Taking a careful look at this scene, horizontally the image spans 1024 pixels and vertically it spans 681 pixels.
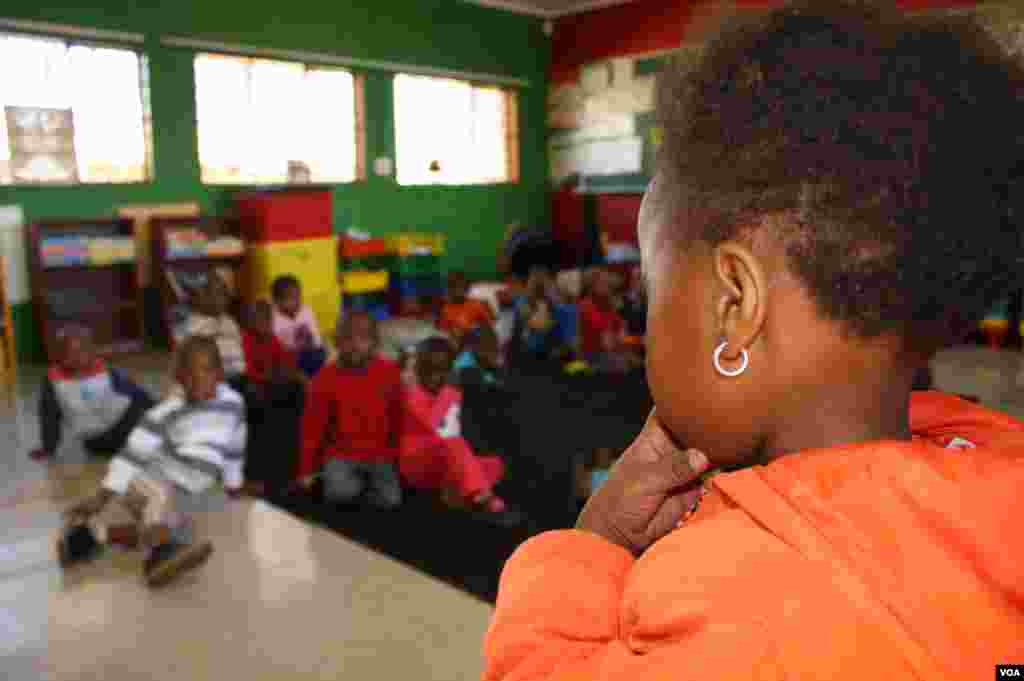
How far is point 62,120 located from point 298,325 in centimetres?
288

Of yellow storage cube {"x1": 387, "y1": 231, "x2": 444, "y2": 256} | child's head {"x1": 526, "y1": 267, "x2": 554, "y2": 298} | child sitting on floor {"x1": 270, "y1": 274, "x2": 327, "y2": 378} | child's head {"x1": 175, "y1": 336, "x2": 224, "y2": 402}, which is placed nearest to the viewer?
child's head {"x1": 175, "y1": 336, "x2": 224, "y2": 402}

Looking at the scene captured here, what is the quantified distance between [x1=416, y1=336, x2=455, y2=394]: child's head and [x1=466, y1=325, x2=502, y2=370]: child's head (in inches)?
50.1

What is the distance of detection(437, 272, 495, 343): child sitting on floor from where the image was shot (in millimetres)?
5029

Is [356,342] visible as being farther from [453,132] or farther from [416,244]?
[453,132]

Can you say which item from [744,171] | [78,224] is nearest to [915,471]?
[744,171]

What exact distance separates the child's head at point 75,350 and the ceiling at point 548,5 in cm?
671

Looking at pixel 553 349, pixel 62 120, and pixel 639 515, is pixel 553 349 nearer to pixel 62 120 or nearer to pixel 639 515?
pixel 62 120

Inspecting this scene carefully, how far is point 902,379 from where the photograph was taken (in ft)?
1.82

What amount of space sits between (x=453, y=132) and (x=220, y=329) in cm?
533

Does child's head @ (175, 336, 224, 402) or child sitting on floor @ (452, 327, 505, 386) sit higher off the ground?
child's head @ (175, 336, 224, 402)

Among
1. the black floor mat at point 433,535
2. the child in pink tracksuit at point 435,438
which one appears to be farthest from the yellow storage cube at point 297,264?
the black floor mat at point 433,535

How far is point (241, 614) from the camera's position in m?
2.04

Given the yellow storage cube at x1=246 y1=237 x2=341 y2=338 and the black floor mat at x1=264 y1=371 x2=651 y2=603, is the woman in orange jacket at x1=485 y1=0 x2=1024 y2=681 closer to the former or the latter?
the black floor mat at x1=264 y1=371 x2=651 y2=603

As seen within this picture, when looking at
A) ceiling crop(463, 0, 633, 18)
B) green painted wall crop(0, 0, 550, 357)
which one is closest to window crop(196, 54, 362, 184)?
green painted wall crop(0, 0, 550, 357)
